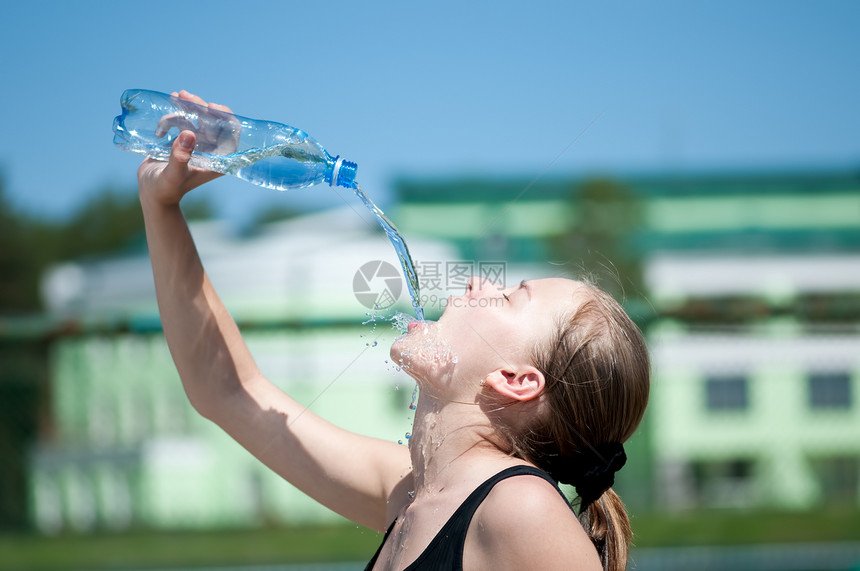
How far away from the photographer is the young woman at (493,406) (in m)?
1.60

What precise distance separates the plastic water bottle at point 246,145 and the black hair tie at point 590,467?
0.89 metres

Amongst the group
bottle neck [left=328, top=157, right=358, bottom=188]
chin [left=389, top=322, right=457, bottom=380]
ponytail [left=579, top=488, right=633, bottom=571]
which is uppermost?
bottle neck [left=328, top=157, right=358, bottom=188]

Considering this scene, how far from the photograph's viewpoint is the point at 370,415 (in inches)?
308

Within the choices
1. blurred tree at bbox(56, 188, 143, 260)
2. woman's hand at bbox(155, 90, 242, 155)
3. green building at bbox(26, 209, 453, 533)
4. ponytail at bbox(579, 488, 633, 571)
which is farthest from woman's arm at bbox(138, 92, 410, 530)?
blurred tree at bbox(56, 188, 143, 260)

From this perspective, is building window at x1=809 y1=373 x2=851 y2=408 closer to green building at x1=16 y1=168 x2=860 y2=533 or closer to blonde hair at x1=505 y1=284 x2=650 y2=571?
green building at x1=16 y1=168 x2=860 y2=533

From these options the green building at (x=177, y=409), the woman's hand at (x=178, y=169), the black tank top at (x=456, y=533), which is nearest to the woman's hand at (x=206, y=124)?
the woman's hand at (x=178, y=169)

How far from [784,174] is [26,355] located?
23.5m

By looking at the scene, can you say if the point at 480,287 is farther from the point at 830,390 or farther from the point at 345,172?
the point at 830,390

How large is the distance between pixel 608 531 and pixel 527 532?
0.44m

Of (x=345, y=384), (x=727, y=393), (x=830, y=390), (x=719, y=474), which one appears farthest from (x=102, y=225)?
(x=830, y=390)

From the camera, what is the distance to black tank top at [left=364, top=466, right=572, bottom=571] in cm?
155

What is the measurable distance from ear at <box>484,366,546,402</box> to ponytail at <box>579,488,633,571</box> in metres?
0.32

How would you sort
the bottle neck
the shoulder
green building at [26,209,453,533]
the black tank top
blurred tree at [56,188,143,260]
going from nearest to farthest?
the shoulder, the black tank top, the bottle neck, green building at [26,209,453,533], blurred tree at [56,188,143,260]

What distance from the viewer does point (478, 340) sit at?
180cm
